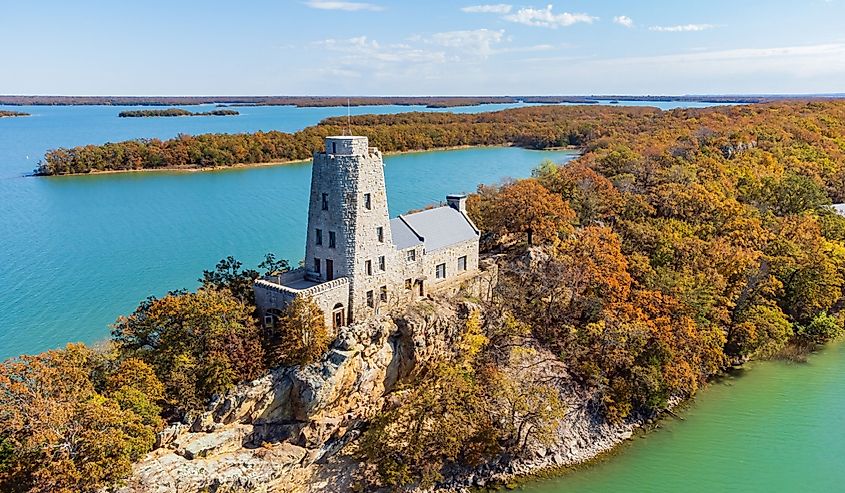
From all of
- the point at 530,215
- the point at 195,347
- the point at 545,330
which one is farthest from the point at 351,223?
the point at 530,215

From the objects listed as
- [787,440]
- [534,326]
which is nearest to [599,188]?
[534,326]

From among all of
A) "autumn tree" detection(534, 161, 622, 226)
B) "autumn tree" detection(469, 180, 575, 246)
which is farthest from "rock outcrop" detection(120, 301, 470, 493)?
"autumn tree" detection(534, 161, 622, 226)

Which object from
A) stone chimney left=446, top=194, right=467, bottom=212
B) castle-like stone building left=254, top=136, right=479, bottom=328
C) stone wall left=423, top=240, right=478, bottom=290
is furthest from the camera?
stone chimney left=446, top=194, right=467, bottom=212

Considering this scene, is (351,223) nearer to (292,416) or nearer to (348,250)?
(348,250)

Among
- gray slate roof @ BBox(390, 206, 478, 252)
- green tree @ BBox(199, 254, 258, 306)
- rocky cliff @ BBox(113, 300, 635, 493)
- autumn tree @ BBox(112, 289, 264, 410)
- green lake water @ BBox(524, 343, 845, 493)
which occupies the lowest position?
green lake water @ BBox(524, 343, 845, 493)

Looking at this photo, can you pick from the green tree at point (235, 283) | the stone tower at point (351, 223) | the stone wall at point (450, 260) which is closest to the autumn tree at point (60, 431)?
the green tree at point (235, 283)

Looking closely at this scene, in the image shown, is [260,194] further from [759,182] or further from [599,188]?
[759,182]

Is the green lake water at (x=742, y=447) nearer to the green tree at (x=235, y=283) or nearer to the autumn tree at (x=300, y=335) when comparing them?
the autumn tree at (x=300, y=335)

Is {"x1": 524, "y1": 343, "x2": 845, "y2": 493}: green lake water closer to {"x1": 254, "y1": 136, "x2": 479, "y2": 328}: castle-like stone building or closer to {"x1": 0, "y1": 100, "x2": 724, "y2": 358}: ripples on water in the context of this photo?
{"x1": 254, "y1": 136, "x2": 479, "y2": 328}: castle-like stone building
